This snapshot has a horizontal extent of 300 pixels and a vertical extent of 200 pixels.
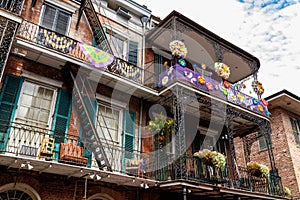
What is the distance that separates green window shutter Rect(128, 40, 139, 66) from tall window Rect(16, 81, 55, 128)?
3.99m

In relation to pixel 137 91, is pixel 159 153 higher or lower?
lower

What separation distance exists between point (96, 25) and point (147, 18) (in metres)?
3.22

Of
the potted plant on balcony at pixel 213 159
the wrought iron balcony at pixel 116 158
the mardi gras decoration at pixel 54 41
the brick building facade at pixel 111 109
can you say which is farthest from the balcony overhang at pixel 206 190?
the mardi gras decoration at pixel 54 41

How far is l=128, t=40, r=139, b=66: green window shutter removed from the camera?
11.6 m

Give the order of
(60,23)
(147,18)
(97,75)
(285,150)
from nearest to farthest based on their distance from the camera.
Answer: (97,75) → (60,23) → (147,18) → (285,150)

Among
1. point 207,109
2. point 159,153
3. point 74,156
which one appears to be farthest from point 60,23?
point 207,109

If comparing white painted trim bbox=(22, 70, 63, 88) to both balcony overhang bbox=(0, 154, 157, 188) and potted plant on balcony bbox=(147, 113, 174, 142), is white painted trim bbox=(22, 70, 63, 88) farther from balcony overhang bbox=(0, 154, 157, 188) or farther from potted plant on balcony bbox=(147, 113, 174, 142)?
potted plant on balcony bbox=(147, 113, 174, 142)

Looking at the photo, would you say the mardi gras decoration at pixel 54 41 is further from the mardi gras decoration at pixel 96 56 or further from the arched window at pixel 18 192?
the arched window at pixel 18 192

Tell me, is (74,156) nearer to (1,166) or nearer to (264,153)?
(1,166)

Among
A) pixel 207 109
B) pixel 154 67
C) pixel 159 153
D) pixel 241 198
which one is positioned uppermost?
pixel 154 67

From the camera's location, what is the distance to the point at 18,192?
713 cm

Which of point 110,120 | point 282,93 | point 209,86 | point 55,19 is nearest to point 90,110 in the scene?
point 110,120

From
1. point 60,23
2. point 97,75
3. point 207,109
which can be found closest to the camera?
point 97,75

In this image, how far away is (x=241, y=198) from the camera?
10.1 m
